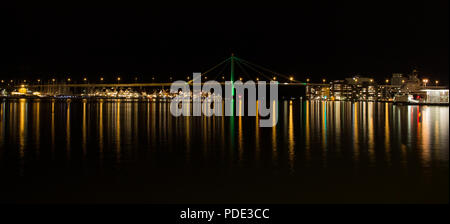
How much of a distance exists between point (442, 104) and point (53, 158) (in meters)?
36.7

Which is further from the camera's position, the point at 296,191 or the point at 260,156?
the point at 260,156

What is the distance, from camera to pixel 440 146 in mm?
8812

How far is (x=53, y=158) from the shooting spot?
291 inches

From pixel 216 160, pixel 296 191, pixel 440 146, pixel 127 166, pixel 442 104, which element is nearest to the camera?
pixel 296 191

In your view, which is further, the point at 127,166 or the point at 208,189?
the point at 127,166

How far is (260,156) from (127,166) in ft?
7.00
